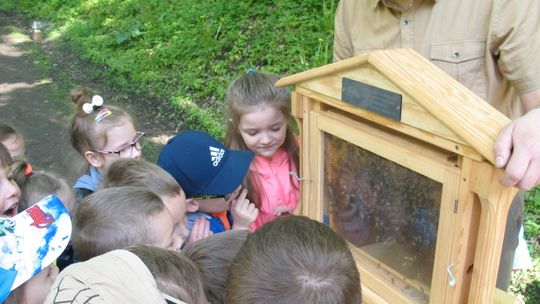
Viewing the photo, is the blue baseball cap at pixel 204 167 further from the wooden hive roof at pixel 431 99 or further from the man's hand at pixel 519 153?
the man's hand at pixel 519 153

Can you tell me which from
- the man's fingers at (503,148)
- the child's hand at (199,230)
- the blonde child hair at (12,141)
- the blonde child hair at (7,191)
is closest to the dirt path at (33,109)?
the blonde child hair at (12,141)

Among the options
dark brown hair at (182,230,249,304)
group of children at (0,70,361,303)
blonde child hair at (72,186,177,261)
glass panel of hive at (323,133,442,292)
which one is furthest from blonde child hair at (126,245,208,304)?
glass panel of hive at (323,133,442,292)

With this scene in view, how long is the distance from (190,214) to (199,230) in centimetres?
15

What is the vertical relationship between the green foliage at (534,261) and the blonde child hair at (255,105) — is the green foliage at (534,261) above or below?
below

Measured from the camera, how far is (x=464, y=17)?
1.84 metres

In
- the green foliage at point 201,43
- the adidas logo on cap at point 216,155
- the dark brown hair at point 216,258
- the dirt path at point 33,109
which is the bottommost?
the dirt path at point 33,109

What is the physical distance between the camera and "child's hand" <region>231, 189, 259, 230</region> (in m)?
2.27

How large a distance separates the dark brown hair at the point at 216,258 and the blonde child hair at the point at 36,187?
1011mm

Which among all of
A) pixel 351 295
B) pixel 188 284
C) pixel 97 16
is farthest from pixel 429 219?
pixel 97 16

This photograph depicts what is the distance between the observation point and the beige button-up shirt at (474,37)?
68.6 inches

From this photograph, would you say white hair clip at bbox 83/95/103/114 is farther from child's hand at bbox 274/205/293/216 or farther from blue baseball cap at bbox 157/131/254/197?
child's hand at bbox 274/205/293/216

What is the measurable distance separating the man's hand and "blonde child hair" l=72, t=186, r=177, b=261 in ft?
3.55

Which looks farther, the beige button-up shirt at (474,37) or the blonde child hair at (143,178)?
the blonde child hair at (143,178)

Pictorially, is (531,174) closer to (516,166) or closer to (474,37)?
(516,166)
